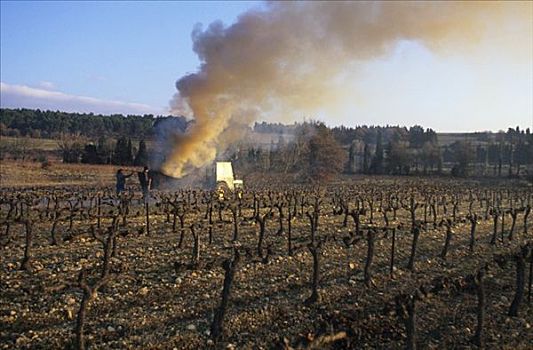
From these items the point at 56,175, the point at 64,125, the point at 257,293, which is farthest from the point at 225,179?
Answer: the point at 64,125

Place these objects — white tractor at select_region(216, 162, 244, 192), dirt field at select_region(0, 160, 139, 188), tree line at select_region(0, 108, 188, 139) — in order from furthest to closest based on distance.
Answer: tree line at select_region(0, 108, 188, 139) → dirt field at select_region(0, 160, 139, 188) → white tractor at select_region(216, 162, 244, 192)

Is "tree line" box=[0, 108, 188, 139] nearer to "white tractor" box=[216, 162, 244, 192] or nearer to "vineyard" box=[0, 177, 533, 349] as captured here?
"white tractor" box=[216, 162, 244, 192]

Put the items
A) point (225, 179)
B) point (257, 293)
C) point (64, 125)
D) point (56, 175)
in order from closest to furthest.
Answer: point (257, 293) < point (225, 179) < point (56, 175) < point (64, 125)

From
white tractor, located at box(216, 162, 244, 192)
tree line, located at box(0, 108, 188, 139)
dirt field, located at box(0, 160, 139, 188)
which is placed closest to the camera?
white tractor, located at box(216, 162, 244, 192)

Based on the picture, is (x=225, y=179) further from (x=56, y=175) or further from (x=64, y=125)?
(x=64, y=125)

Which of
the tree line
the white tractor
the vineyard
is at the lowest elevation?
the vineyard

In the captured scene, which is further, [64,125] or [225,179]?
[64,125]

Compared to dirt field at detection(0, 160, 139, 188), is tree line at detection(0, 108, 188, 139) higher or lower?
higher

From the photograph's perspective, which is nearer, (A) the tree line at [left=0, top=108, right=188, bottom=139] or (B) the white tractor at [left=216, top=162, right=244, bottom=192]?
(B) the white tractor at [left=216, top=162, right=244, bottom=192]

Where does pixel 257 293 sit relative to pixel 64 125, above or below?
below

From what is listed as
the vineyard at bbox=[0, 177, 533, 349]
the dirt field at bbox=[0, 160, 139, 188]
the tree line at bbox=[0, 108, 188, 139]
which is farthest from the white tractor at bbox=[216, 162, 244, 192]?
the tree line at bbox=[0, 108, 188, 139]

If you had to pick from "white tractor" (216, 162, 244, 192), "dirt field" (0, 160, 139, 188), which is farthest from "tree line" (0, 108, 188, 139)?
"white tractor" (216, 162, 244, 192)

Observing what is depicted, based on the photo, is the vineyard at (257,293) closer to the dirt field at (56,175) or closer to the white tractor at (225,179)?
the white tractor at (225,179)

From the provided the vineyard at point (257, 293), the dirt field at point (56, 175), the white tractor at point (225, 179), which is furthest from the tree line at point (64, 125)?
the vineyard at point (257, 293)
